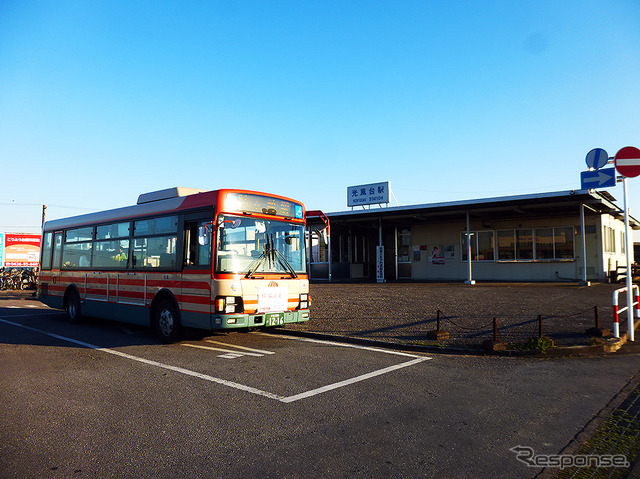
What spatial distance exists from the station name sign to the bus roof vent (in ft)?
79.7

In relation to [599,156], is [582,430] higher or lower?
lower

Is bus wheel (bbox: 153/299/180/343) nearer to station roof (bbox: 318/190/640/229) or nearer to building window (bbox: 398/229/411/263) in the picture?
station roof (bbox: 318/190/640/229)

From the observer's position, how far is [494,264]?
2544 centimetres

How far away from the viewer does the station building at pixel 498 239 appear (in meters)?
22.4

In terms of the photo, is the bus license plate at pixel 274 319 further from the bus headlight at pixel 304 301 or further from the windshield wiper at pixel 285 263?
the windshield wiper at pixel 285 263

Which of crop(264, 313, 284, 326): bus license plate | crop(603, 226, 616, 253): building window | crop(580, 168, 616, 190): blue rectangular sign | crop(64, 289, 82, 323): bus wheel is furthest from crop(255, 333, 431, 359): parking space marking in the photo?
crop(603, 226, 616, 253): building window

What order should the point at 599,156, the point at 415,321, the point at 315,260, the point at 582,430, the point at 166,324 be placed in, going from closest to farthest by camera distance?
the point at 582,430
the point at 166,324
the point at 415,321
the point at 599,156
the point at 315,260

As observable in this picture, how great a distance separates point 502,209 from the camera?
22609 millimetres

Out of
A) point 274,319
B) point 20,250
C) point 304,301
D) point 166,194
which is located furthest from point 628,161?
point 20,250

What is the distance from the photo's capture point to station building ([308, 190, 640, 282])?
22391 millimetres

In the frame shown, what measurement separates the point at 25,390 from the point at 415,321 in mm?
8688

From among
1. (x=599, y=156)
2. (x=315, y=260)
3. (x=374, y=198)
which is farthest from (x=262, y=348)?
(x=374, y=198)

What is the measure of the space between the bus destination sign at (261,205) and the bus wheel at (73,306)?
672cm

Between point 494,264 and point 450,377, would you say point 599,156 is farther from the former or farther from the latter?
point 494,264
